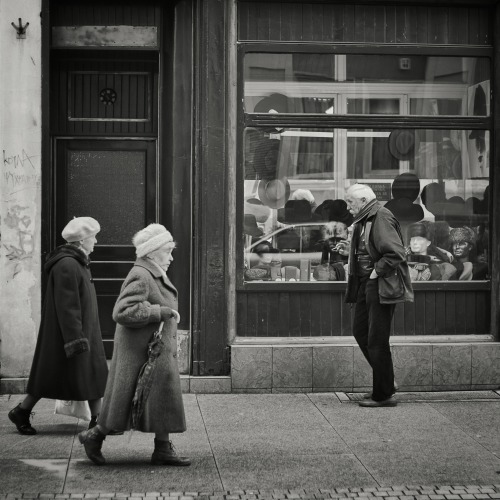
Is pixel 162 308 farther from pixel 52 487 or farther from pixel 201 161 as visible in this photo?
pixel 201 161

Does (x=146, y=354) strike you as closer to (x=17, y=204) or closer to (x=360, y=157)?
(x=17, y=204)

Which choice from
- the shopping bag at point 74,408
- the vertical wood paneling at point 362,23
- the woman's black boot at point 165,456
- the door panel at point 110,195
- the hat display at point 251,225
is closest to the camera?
the woman's black boot at point 165,456

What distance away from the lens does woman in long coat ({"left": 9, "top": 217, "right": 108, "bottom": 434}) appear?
23.5ft

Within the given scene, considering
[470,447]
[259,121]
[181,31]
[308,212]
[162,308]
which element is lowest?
[470,447]

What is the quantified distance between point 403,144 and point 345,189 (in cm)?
71

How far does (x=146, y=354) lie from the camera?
6484mm

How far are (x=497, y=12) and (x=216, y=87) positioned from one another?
2794 mm

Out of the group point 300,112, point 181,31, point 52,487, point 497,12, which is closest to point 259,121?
point 300,112

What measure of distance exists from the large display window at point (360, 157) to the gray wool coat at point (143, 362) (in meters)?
2.91

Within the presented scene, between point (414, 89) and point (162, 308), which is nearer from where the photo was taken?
point (162, 308)

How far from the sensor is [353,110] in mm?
9500

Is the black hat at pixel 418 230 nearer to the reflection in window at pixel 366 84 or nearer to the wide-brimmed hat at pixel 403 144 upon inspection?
the wide-brimmed hat at pixel 403 144

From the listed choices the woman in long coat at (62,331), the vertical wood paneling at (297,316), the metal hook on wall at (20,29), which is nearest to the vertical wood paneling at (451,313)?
the vertical wood paneling at (297,316)

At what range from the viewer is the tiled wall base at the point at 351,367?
9.12 metres
